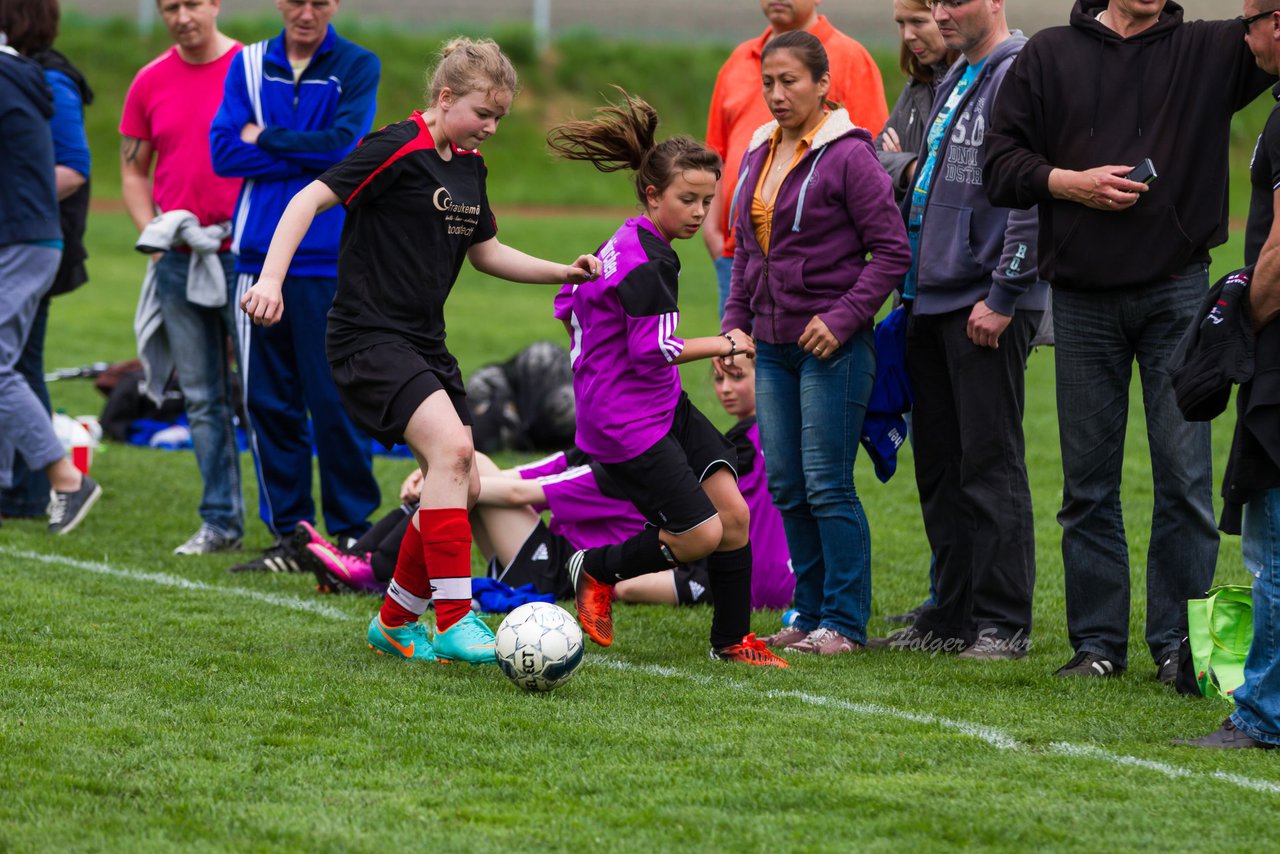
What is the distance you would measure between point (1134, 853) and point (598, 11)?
37.6 metres

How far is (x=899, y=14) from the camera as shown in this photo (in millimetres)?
6492

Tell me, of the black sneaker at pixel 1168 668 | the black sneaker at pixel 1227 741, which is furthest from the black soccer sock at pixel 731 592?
the black sneaker at pixel 1227 741

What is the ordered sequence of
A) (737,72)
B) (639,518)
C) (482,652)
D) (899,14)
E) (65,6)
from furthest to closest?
(65,6) < (737,72) < (639,518) < (899,14) < (482,652)

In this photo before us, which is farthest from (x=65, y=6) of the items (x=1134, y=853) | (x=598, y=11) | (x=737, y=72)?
(x=1134, y=853)

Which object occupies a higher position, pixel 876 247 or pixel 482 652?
pixel 876 247

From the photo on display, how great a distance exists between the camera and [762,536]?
7328mm

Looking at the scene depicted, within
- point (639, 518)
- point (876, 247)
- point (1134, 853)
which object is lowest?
point (639, 518)

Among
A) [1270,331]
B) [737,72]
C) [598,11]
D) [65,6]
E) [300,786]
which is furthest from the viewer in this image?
[598,11]

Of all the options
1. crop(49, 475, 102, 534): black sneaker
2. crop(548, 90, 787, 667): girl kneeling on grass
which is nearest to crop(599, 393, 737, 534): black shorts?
crop(548, 90, 787, 667): girl kneeling on grass

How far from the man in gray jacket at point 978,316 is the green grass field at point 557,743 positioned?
340mm

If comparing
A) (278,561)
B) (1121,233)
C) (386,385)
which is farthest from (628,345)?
(278,561)

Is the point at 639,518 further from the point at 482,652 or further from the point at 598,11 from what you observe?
the point at 598,11

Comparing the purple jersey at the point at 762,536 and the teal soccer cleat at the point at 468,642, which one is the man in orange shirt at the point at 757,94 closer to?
the purple jersey at the point at 762,536

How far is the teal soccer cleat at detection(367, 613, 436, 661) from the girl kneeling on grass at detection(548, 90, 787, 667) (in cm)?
76
